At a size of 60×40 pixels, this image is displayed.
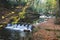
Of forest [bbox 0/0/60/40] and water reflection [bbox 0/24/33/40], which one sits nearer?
water reflection [bbox 0/24/33/40]

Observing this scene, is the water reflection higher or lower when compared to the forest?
lower

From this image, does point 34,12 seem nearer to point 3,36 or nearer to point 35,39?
point 3,36

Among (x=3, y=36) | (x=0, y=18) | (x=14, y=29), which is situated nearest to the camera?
(x=3, y=36)

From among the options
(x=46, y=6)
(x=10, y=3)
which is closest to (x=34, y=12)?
(x=46, y=6)

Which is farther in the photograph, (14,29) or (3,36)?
(14,29)

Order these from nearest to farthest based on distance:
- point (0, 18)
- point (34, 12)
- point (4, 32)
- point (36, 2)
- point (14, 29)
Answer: point (4, 32)
point (14, 29)
point (0, 18)
point (34, 12)
point (36, 2)

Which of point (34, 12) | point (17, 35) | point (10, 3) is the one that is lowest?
point (17, 35)

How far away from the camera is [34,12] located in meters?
11.8

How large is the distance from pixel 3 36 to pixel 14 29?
5.02 ft

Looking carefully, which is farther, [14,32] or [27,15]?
[27,15]

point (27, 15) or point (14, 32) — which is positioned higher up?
point (27, 15)

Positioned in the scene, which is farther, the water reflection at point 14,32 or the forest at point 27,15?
the forest at point 27,15

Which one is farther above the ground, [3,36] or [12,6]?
[12,6]

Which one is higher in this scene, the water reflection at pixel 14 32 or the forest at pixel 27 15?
the forest at pixel 27 15
